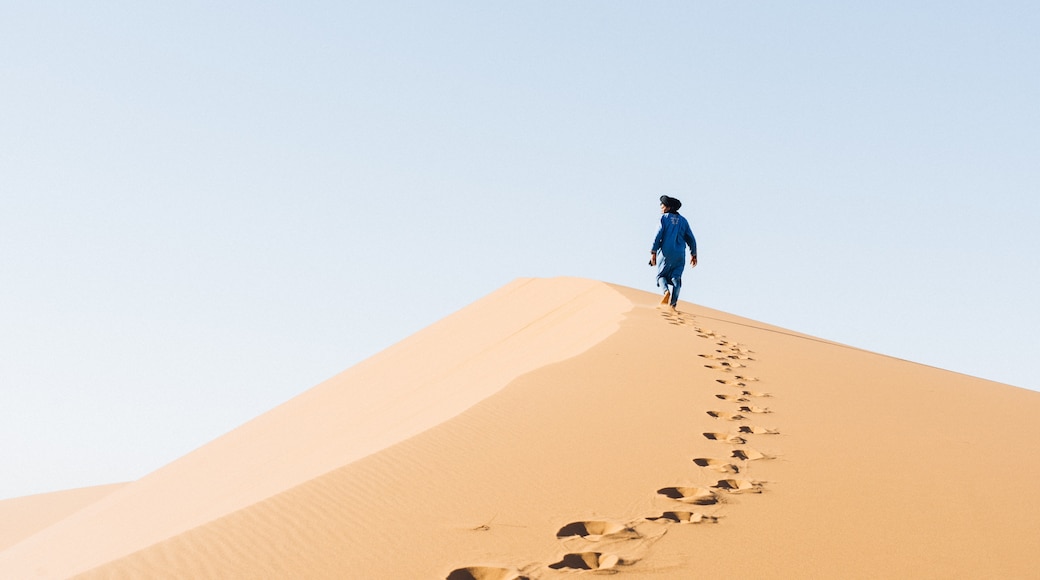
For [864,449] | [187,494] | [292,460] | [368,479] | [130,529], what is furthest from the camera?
[187,494]

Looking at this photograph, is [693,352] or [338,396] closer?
[693,352]

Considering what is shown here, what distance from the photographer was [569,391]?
5.87 meters

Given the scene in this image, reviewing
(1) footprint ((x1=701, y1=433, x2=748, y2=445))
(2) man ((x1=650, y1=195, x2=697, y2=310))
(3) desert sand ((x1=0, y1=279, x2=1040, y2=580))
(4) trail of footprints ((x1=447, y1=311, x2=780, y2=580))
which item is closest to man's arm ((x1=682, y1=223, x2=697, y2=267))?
(2) man ((x1=650, y1=195, x2=697, y2=310))

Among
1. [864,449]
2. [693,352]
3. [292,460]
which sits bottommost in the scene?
[292,460]

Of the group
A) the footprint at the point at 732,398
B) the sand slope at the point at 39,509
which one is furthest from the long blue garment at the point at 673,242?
the sand slope at the point at 39,509

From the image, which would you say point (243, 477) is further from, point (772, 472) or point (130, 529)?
point (772, 472)

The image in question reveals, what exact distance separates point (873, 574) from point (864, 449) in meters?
1.90

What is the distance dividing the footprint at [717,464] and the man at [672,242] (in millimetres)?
6609

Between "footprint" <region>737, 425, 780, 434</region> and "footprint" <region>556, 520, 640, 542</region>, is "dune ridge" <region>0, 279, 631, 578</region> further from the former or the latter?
"footprint" <region>737, 425, 780, 434</region>

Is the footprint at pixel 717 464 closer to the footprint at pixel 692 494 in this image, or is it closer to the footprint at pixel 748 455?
the footprint at pixel 748 455

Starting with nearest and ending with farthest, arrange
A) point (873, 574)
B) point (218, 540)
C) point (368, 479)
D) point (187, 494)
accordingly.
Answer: point (873, 574) < point (218, 540) < point (368, 479) < point (187, 494)

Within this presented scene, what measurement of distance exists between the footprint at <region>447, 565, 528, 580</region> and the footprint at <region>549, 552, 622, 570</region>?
0.53ft

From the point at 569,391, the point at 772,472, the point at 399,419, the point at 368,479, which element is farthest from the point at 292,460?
the point at 772,472

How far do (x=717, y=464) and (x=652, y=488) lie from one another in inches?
24.7
